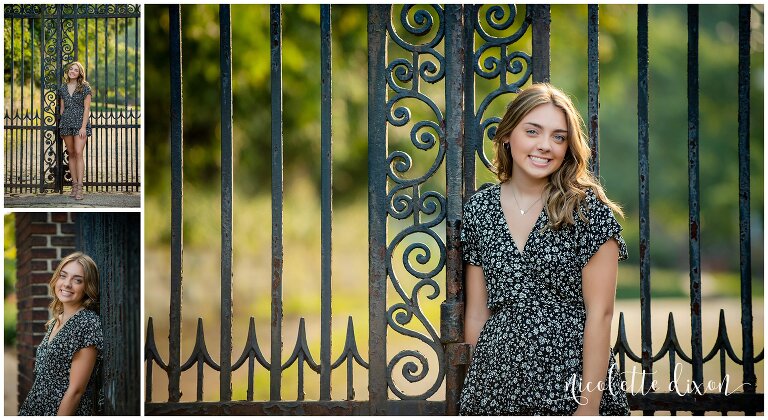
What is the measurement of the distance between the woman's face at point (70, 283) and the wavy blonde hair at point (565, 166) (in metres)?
1.98

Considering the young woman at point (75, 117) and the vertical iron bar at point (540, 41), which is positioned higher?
the vertical iron bar at point (540, 41)

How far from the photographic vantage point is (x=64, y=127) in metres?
3.81

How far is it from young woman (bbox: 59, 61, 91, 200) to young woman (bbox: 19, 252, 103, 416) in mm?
422

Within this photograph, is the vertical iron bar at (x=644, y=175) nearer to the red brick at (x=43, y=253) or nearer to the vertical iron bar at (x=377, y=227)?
the vertical iron bar at (x=377, y=227)

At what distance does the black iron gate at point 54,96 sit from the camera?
3.79m

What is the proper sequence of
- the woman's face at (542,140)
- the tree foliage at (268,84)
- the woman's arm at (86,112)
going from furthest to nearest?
the tree foliage at (268,84) → the woman's arm at (86,112) → the woman's face at (542,140)

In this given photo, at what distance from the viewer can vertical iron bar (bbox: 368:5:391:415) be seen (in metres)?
3.79

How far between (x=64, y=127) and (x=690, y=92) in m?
3.03

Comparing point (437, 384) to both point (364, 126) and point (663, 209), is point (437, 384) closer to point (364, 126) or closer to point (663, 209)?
point (364, 126)

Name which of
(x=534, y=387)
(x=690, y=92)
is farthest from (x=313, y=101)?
(x=534, y=387)

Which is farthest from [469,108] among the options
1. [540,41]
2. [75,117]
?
[75,117]

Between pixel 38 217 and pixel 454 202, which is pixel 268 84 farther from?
pixel 454 202

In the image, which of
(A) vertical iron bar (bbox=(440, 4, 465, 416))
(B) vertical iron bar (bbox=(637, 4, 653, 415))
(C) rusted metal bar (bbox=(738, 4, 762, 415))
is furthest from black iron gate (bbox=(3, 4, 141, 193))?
(C) rusted metal bar (bbox=(738, 4, 762, 415))


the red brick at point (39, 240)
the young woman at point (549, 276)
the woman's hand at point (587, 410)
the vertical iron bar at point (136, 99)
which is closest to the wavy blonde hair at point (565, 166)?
the young woman at point (549, 276)
